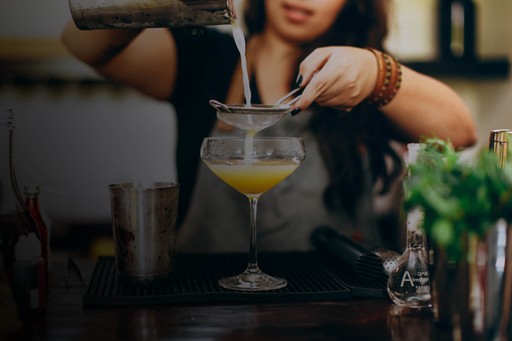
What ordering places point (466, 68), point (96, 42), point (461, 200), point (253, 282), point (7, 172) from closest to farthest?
point (461, 200), point (7, 172), point (253, 282), point (96, 42), point (466, 68)

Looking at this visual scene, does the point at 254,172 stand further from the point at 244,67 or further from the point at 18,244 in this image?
the point at 18,244

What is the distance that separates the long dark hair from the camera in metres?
1.97

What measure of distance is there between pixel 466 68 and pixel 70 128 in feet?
4.02

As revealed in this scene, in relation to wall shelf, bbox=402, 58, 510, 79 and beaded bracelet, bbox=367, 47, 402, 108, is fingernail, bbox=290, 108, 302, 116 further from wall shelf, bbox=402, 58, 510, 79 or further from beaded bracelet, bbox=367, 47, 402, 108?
wall shelf, bbox=402, 58, 510, 79

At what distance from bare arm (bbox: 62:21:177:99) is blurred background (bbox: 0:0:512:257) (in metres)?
0.03

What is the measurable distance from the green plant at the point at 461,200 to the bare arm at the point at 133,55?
3.50 feet

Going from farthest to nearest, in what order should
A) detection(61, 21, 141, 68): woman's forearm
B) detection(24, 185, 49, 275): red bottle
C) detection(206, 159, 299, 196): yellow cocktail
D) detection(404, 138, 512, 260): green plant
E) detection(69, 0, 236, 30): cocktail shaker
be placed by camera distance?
detection(61, 21, 141, 68): woman's forearm
detection(69, 0, 236, 30): cocktail shaker
detection(206, 159, 299, 196): yellow cocktail
detection(24, 185, 49, 275): red bottle
detection(404, 138, 512, 260): green plant

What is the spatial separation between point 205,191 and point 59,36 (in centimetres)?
61

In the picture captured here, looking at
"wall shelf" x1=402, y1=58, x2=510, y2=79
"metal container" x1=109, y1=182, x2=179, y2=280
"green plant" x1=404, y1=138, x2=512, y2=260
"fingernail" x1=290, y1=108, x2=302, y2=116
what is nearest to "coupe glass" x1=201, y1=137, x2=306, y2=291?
"metal container" x1=109, y1=182, x2=179, y2=280

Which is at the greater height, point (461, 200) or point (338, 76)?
point (338, 76)

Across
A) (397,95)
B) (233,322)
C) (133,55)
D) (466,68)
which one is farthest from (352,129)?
(233,322)

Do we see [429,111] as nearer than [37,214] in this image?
No

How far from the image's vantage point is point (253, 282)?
1.47m

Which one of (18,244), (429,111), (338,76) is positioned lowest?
(18,244)
